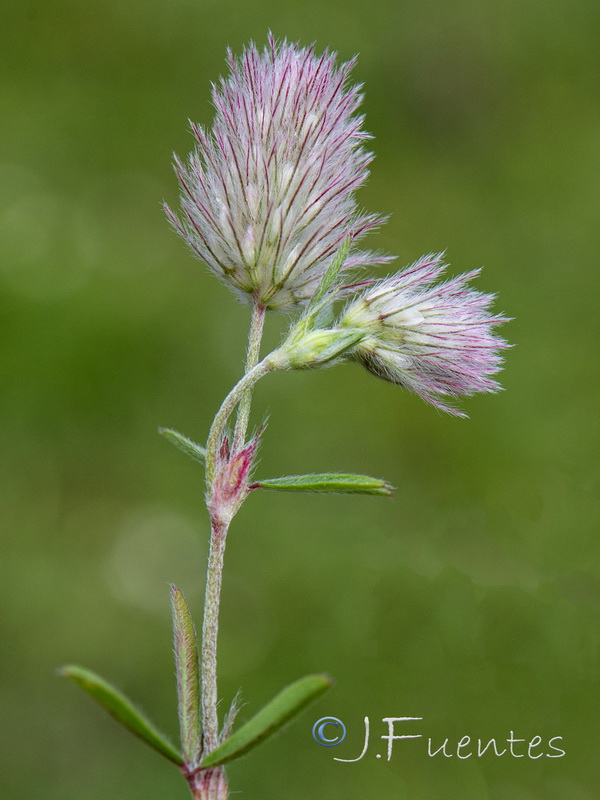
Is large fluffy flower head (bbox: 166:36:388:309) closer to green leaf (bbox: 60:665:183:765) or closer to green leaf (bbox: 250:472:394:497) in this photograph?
green leaf (bbox: 250:472:394:497)

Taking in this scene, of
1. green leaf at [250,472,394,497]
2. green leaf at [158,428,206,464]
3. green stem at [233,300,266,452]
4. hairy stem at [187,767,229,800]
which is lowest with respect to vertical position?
hairy stem at [187,767,229,800]

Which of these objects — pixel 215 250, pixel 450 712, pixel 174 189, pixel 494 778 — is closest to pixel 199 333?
pixel 174 189

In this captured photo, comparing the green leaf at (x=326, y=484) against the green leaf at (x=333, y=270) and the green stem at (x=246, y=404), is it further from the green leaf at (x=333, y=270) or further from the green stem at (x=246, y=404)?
the green leaf at (x=333, y=270)

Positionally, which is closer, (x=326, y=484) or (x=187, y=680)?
(x=187, y=680)

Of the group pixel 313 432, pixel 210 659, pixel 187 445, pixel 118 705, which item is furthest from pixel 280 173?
pixel 313 432

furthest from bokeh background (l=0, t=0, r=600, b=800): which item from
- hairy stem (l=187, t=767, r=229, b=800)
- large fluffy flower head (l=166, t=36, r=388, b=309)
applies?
large fluffy flower head (l=166, t=36, r=388, b=309)

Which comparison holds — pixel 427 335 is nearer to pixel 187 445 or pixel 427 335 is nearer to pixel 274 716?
pixel 187 445
